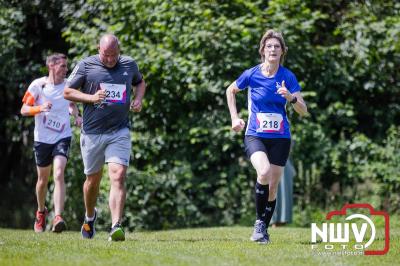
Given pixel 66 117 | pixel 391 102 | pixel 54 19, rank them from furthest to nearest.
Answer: pixel 54 19 → pixel 391 102 → pixel 66 117

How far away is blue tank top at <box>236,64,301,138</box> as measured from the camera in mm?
8203

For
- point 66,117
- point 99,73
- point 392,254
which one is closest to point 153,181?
point 66,117

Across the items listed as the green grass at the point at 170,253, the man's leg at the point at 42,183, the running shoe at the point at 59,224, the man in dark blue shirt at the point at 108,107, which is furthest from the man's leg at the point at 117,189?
the man's leg at the point at 42,183

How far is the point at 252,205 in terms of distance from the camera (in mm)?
13969

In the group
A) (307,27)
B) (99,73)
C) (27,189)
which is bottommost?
(27,189)

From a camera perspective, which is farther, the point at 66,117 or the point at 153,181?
the point at 153,181

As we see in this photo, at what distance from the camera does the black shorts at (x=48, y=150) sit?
410 inches

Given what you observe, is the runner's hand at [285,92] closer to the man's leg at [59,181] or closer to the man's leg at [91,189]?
the man's leg at [91,189]

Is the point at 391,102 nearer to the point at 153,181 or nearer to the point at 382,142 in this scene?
the point at 382,142

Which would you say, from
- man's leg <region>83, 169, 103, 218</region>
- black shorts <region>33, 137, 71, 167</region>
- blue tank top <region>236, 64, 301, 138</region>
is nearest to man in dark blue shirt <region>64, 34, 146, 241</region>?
man's leg <region>83, 169, 103, 218</region>

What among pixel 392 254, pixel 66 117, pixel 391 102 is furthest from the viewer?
pixel 391 102

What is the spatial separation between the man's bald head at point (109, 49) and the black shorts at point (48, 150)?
7.45 feet

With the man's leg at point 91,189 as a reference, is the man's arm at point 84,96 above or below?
above

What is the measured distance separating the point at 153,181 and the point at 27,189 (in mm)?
4220
